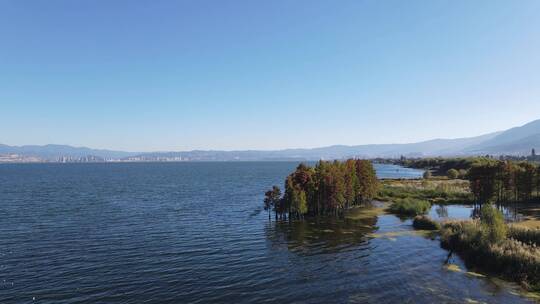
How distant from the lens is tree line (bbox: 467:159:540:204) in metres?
88.8

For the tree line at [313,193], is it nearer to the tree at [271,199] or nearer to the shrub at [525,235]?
the tree at [271,199]

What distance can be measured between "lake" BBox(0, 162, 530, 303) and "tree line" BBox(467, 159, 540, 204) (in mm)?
30951

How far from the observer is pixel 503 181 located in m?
92.0

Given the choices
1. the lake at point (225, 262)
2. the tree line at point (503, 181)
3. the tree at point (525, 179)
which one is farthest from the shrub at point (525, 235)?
the tree at point (525, 179)

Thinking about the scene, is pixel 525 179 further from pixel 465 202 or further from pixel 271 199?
pixel 271 199

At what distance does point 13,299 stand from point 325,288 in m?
27.9

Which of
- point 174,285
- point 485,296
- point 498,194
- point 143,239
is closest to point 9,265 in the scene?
point 143,239

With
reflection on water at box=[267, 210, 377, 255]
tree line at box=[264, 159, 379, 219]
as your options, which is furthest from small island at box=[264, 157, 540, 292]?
reflection on water at box=[267, 210, 377, 255]

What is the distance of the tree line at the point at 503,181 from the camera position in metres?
88.8

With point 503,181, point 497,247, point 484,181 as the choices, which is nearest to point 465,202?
point 503,181

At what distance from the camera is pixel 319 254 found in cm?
4834

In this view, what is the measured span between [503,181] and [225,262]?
78611 mm

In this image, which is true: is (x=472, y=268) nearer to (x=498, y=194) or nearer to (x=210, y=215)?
(x=210, y=215)

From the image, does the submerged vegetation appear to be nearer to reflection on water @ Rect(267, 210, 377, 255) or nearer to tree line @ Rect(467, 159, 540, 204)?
reflection on water @ Rect(267, 210, 377, 255)
